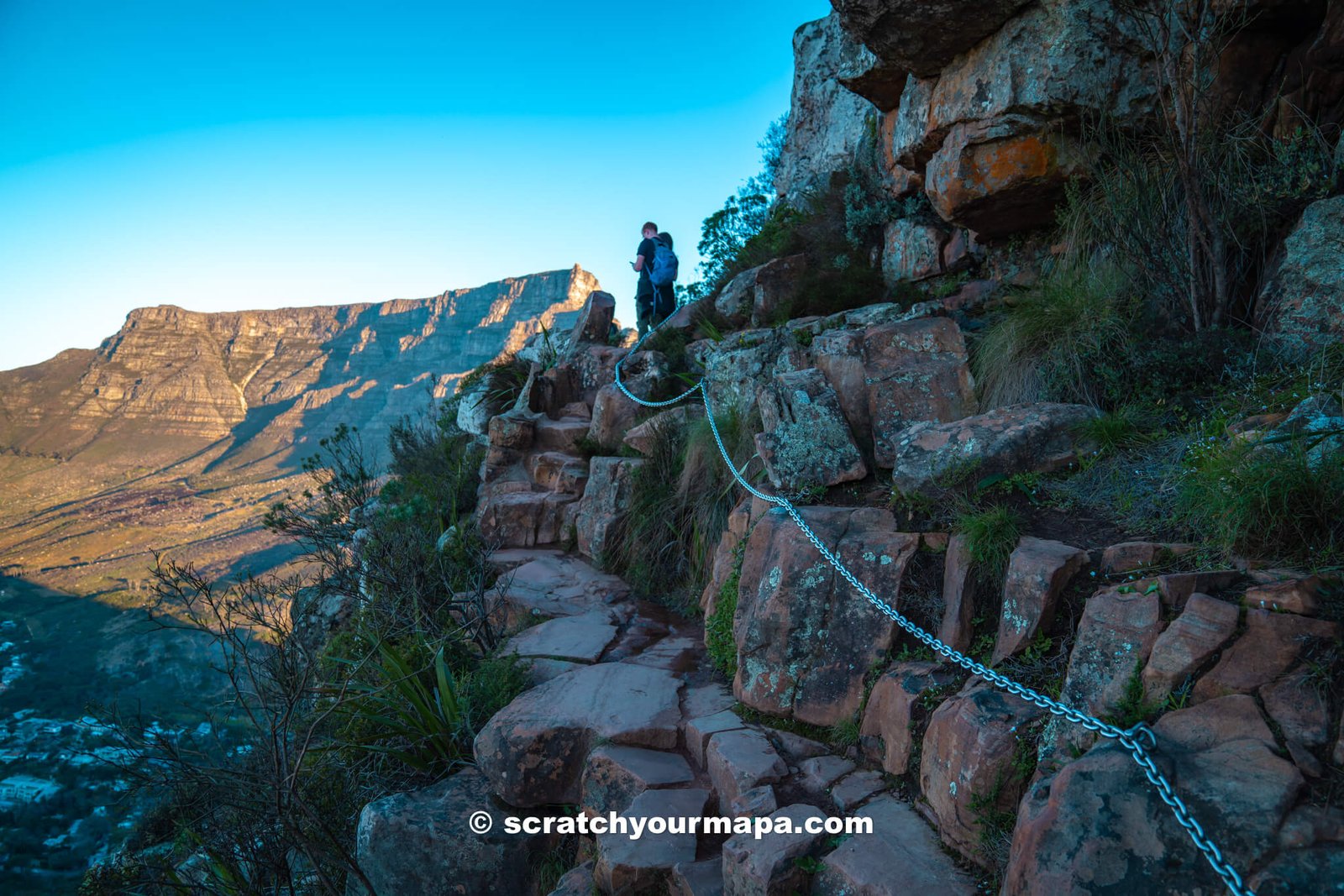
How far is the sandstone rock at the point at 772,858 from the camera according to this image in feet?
8.25

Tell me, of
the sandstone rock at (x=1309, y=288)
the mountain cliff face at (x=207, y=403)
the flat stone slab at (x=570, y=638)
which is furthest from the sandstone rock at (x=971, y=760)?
the mountain cliff face at (x=207, y=403)

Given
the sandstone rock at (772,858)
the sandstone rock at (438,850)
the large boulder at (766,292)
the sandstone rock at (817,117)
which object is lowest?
the sandstone rock at (438,850)

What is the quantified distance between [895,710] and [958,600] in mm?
568

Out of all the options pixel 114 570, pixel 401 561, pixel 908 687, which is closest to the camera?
pixel 908 687

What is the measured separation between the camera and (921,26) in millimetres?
5508

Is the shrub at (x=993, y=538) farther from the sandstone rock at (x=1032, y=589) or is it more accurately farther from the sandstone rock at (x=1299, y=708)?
the sandstone rock at (x=1299, y=708)

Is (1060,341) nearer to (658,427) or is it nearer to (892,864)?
(892,864)

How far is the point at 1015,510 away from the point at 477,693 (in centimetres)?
326

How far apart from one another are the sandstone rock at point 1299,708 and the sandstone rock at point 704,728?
2.22m

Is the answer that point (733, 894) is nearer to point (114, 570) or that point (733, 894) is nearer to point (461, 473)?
point (461, 473)

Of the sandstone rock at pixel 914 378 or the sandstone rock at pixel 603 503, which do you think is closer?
the sandstone rock at pixel 914 378

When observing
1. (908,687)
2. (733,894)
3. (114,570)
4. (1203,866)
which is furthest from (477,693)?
(114,570)

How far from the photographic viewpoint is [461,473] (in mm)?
8992

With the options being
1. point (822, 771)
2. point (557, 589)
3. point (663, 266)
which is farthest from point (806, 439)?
point (663, 266)
